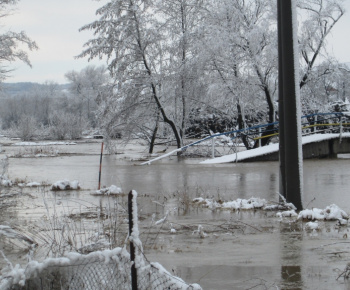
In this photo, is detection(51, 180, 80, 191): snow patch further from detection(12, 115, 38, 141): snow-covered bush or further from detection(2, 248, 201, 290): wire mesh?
detection(12, 115, 38, 141): snow-covered bush

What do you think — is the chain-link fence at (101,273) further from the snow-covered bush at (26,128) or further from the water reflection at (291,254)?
the snow-covered bush at (26,128)

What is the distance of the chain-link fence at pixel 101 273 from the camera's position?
4484mm

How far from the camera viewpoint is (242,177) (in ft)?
54.9

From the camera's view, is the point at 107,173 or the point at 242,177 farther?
the point at 107,173

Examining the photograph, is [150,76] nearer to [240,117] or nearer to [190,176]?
[240,117]

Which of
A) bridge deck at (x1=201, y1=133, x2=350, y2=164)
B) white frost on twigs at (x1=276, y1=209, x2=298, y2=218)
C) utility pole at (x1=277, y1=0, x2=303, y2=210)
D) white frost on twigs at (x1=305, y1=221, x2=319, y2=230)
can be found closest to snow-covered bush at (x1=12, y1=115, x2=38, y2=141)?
bridge deck at (x1=201, y1=133, x2=350, y2=164)

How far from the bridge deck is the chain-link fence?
17458 mm

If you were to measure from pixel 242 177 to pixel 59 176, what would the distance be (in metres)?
6.35

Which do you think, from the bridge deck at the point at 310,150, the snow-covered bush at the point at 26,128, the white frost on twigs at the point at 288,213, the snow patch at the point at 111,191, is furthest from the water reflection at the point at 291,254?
the snow-covered bush at the point at 26,128

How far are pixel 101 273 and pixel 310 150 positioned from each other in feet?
65.4

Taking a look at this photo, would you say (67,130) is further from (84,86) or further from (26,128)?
(84,86)

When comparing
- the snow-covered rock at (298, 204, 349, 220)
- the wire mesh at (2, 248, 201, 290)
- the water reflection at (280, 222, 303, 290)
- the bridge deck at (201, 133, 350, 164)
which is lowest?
the water reflection at (280, 222, 303, 290)

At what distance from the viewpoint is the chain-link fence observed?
448 centimetres

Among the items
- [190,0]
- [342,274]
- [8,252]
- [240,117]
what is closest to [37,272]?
[8,252]
